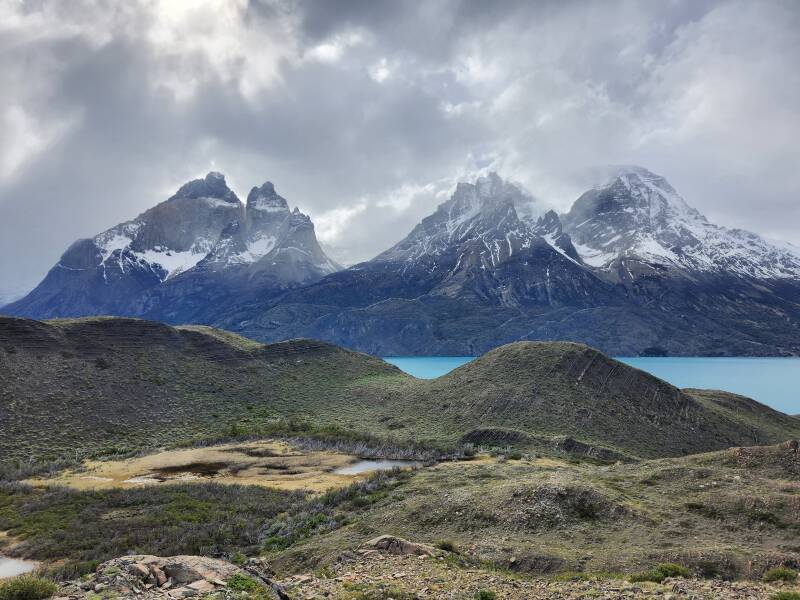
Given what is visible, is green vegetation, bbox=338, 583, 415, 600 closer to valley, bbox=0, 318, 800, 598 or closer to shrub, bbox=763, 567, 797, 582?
valley, bbox=0, 318, 800, 598

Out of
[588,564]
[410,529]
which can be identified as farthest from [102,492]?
[588,564]

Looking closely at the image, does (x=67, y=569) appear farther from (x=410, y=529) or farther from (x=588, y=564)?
(x=588, y=564)

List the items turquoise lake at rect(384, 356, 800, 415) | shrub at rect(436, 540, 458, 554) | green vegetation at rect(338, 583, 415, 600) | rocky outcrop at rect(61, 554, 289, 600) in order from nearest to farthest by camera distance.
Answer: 1. rocky outcrop at rect(61, 554, 289, 600)
2. green vegetation at rect(338, 583, 415, 600)
3. shrub at rect(436, 540, 458, 554)
4. turquoise lake at rect(384, 356, 800, 415)

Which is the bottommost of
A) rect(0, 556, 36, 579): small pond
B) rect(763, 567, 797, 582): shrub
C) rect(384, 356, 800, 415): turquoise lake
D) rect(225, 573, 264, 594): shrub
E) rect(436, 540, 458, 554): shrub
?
rect(0, 556, 36, 579): small pond

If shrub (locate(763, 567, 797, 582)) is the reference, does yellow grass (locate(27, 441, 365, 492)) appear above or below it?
below

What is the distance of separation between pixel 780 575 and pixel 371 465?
110 ft

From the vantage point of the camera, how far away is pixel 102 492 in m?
33.5

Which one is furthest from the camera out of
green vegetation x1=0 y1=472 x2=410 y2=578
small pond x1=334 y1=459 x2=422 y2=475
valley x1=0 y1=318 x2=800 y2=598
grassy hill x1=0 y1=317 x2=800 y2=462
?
grassy hill x1=0 y1=317 x2=800 y2=462

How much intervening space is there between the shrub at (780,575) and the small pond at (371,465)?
29216 millimetres

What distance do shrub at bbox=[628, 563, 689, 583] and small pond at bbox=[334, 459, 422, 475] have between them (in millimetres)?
27618

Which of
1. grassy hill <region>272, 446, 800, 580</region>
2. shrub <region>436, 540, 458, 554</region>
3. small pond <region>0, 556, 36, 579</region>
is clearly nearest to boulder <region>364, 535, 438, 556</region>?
shrub <region>436, 540, 458, 554</region>

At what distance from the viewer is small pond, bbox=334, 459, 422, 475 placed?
42375 mm

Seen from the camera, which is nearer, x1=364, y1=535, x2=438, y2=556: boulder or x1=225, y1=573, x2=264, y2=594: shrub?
x1=225, y1=573, x2=264, y2=594: shrub

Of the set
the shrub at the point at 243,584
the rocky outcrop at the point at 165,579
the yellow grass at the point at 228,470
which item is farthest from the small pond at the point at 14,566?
the shrub at the point at 243,584
